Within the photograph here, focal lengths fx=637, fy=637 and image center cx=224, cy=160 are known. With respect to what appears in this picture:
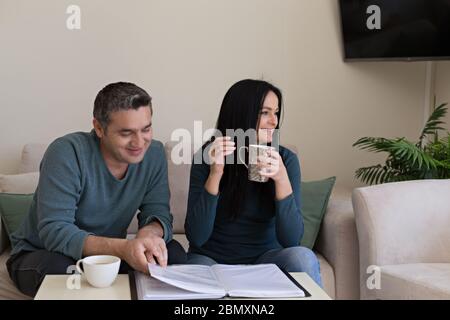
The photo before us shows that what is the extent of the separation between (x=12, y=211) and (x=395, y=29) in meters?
1.81

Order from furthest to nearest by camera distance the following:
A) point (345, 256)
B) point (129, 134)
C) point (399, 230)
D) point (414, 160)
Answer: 1. point (414, 160)
2. point (345, 256)
3. point (399, 230)
4. point (129, 134)

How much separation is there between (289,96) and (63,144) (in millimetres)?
1533

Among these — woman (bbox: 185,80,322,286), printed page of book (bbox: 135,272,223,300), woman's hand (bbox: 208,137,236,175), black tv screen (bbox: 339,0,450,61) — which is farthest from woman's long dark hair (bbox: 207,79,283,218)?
black tv screen (bbox: 339,0,450,61)

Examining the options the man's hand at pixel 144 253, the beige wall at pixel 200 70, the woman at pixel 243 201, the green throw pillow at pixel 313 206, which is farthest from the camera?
the beige wall at pixel 200 70

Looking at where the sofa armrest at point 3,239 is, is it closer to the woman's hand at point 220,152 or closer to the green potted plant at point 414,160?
the woman's hand at point 220,152

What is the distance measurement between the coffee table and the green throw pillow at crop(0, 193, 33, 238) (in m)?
0.85

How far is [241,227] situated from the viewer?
1962 mm

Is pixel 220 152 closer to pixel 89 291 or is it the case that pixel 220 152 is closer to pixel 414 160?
pixel 89 291

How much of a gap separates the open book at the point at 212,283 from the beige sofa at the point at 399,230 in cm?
68

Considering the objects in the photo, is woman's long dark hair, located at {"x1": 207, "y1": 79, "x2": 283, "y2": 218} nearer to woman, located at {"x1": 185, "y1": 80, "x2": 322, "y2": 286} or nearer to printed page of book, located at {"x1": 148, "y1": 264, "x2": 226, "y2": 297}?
woman, located at {"x1": 185, "y1": 80, "x2": 322, "y2": 286}

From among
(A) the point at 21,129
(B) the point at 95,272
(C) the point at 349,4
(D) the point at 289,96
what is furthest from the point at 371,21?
(B) the point at 95,272

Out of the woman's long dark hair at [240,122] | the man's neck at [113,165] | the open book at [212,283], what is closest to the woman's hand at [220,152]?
the woman's long dark hair at [240,122]

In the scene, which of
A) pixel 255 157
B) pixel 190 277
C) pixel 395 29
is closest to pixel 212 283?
pixel 190 277

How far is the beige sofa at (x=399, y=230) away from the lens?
213 centimetres
